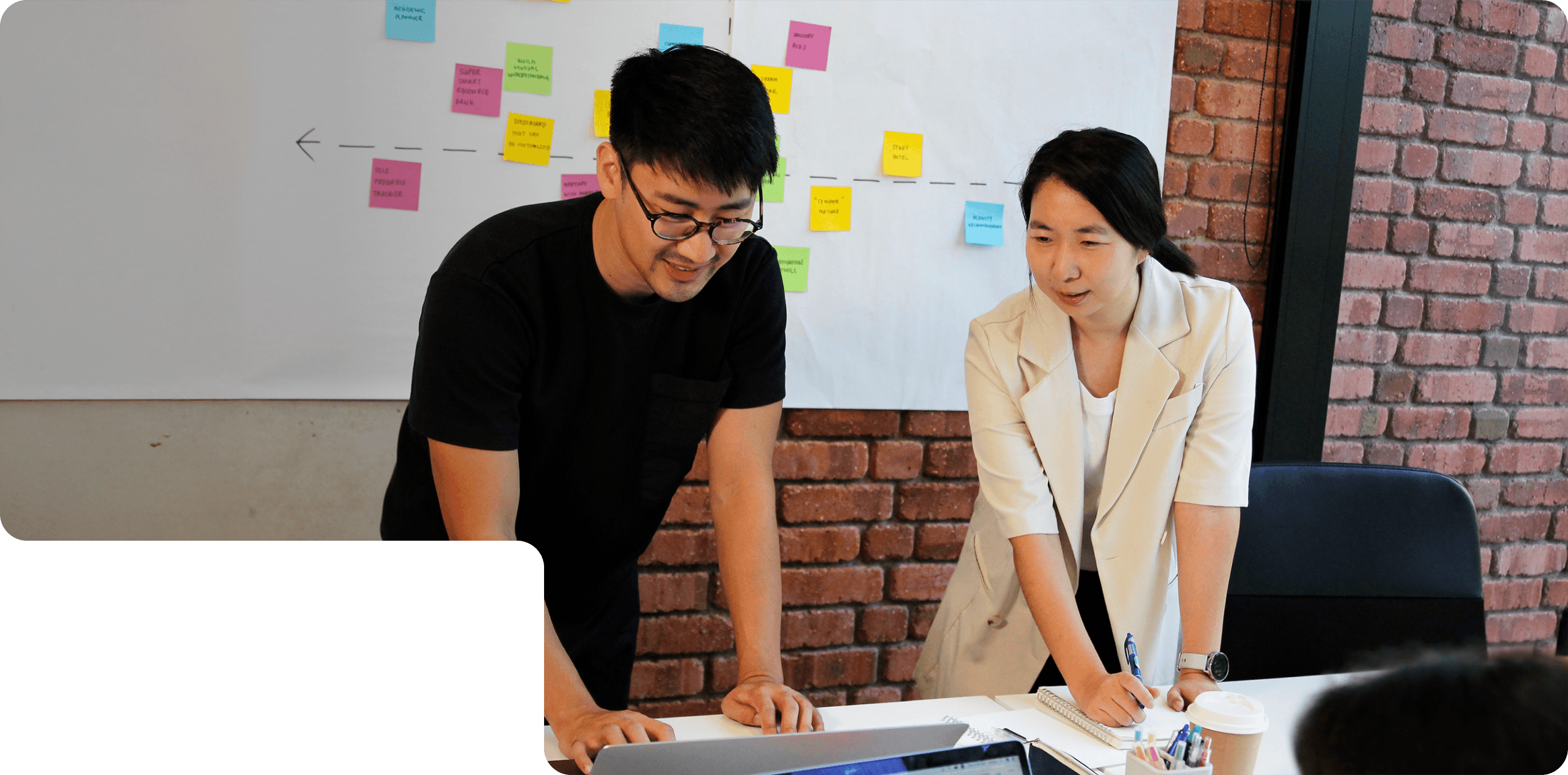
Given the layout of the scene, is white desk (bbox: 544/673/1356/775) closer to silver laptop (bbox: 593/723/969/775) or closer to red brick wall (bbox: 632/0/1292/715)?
silver laptop (bbox: 593/723/969/775)

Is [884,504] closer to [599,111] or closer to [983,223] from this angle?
[983,223]

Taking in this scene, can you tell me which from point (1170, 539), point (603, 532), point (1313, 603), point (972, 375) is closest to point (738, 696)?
point (603, 532)

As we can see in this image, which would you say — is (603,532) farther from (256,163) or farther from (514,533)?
(256,163)

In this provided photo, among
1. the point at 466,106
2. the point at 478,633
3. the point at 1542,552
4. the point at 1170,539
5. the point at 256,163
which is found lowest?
the point at 1542,552

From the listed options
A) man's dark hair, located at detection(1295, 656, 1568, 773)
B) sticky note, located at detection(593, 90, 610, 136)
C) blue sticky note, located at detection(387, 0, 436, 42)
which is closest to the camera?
man's dark hair, located at detection(1295, 656, 1568, 773)

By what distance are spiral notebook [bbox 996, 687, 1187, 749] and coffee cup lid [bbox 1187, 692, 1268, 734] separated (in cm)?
11

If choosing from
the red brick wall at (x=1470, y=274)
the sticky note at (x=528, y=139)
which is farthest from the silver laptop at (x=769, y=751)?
the red brick wall at (x=1470, y=274)

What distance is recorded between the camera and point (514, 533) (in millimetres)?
1288

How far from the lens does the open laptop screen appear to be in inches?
26.2

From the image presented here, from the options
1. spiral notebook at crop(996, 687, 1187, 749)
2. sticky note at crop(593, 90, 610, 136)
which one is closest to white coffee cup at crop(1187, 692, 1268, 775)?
spiral notebook at crop(996, 687, 1187, 749)

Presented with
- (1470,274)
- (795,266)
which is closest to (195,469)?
(795,266)

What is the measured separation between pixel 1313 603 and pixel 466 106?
1693 millimetres

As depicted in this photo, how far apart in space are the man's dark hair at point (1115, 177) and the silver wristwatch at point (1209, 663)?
57cm

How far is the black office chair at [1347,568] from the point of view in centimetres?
157
